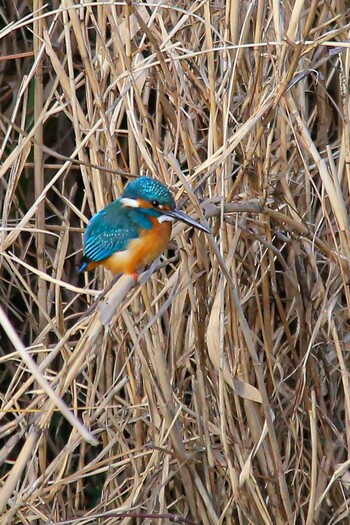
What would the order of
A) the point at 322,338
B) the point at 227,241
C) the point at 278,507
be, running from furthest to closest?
the point at 322,338
the point at 278,507
the point at 227,241

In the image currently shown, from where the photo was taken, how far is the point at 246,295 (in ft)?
6.62

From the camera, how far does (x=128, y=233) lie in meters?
1.96

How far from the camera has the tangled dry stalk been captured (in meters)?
1.80

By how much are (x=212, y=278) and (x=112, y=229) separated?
0.25 meters

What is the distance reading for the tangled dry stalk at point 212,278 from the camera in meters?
1.80

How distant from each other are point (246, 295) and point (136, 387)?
365 mm

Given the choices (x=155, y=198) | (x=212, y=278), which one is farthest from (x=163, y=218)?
(x=212, y=278)

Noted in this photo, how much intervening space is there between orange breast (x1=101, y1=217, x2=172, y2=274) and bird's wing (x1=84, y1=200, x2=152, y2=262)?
16 mm

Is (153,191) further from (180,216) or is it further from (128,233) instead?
(128,233)

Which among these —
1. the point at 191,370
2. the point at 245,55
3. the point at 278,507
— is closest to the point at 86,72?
the point at 245,55

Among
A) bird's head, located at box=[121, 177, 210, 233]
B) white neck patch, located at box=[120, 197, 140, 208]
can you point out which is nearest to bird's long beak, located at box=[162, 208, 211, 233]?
bird's head, located at box=[121, 177, 210, 233]

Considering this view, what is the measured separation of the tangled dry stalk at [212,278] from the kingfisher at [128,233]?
0.05m

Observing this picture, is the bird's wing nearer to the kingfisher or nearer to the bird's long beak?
the kingfisher

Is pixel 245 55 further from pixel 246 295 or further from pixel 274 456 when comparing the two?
pixel 274 456
